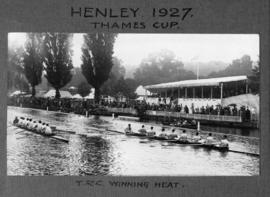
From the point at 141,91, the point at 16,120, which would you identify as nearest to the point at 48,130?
the point at 16,120

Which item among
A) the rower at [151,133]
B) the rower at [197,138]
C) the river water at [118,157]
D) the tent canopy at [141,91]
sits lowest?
the river water at [118,157]

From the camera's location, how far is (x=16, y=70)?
286cm

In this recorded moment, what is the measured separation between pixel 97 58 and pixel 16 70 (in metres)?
0.64

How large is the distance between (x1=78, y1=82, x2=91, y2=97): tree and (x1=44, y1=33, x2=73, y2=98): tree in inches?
4.2

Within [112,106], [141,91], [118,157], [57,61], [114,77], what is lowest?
[118,157]

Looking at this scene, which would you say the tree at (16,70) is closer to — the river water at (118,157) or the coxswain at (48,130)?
the river water at (118,157)

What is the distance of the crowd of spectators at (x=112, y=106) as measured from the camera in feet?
9.40

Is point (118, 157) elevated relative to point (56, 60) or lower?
lower

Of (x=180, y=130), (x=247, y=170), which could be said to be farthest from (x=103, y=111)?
(x=247, y=170)

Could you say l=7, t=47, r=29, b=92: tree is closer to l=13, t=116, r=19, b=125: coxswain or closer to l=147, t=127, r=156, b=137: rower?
l=13, t=116, r=19, b=125: coxswain

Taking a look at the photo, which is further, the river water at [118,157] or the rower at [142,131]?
the rower at [142,131]

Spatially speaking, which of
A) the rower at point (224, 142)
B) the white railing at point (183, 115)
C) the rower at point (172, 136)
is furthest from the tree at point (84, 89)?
the rower at point (224, 142)

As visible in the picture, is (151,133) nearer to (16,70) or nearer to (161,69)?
(161,69)

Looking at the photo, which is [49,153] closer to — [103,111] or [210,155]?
[103,111]
